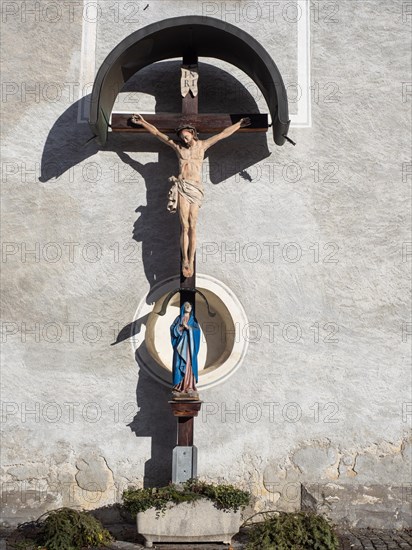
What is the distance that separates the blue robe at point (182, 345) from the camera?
698 centimetres

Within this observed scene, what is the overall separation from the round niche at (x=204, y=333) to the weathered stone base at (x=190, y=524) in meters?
1.29

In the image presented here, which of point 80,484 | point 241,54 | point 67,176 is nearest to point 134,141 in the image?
point 67,176

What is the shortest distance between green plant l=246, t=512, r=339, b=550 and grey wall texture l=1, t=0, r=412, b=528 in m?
0.85

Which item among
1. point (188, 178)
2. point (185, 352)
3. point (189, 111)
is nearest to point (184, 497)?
point (185, 352)

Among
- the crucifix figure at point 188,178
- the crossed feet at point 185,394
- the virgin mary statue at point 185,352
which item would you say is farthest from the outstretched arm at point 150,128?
the crossed feet at point 185,394

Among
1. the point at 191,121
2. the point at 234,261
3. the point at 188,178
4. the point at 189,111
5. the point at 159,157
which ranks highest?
the point at 189,111

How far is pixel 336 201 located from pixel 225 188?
1.13m

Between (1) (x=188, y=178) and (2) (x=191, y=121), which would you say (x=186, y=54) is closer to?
(2) (x=191, y=121)

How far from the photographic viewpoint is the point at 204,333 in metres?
7.80

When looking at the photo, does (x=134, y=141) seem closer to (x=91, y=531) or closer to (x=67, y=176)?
(x=67, y=176)

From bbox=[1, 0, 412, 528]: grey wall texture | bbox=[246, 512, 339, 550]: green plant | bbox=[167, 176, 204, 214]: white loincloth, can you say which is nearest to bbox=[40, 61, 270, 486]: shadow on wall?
bbox=[1, 0, 412, 528]: grey wall texture

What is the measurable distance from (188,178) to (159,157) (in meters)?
0.74

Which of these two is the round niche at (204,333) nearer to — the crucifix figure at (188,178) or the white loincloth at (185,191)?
the crucifix figure at (188,178)

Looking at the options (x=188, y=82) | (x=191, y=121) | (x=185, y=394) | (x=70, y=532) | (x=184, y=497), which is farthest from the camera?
(x=188, y=82)
